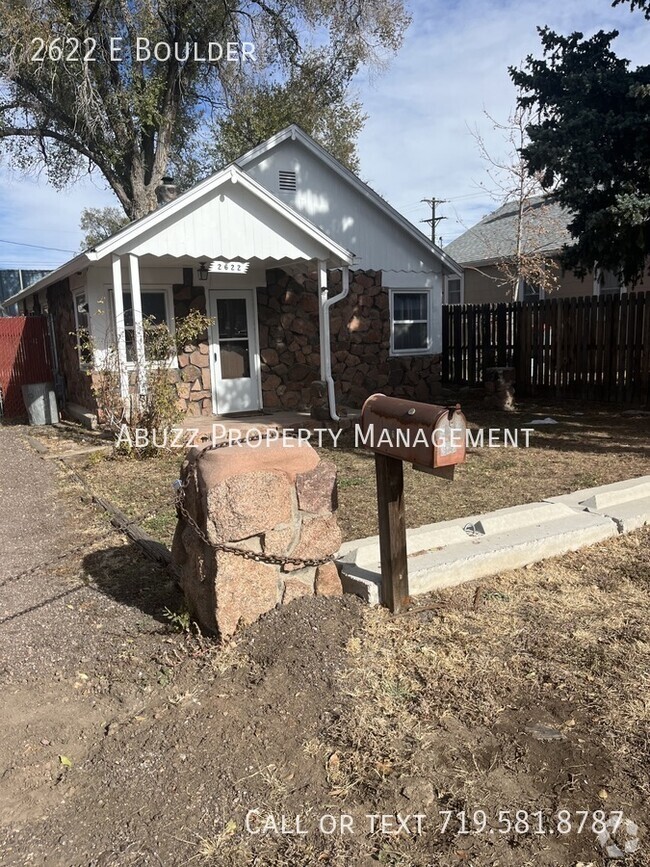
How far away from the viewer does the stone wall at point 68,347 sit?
38.9 ft

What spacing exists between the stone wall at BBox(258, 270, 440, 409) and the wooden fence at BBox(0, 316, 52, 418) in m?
5.82

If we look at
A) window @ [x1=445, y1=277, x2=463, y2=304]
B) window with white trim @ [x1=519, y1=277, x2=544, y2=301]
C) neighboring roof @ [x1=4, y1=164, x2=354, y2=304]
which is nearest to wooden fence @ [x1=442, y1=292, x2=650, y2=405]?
neighboring roof @ [x1=4, y1=164, x2=354, y2=304]

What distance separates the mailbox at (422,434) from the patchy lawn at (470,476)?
6.29ft

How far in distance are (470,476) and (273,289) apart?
20.3 ft

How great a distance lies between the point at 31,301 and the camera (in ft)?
55.0

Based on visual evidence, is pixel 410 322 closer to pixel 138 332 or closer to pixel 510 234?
pixel 138 332

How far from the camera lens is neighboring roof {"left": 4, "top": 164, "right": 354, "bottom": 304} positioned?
889cm

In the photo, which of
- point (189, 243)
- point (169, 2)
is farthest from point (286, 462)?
point (169, 2)

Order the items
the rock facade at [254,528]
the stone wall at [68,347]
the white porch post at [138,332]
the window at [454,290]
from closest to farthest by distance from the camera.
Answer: the rock facade at [254,528] → the white porch post at [138,332] → the stone wall at [68,347] → the window at [454,290]

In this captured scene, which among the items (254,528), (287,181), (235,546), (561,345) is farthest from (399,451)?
(561,345)

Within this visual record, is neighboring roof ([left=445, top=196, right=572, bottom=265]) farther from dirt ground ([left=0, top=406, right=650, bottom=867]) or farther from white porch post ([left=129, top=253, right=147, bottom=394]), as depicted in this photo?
dirt ground ([left=0, top=406, right=650, bottom=867])

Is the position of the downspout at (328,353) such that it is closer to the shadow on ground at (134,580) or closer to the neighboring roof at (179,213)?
the neighboring roof at (179,213)

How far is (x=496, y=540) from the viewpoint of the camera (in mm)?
4500

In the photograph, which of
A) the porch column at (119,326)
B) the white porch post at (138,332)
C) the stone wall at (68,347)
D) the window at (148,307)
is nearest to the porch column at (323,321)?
the window at (148,307)
